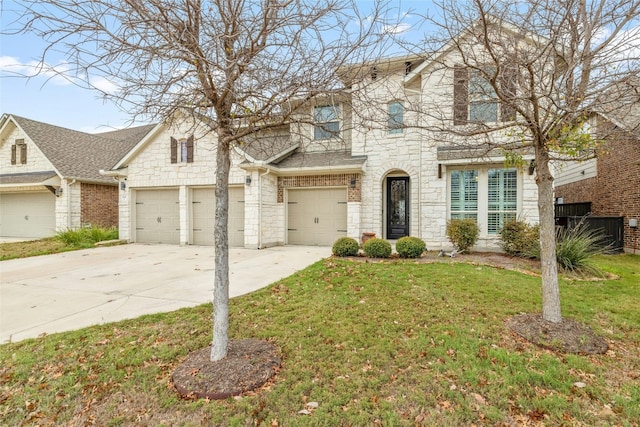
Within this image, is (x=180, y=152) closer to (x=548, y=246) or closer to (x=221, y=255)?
(x=221, y=255)

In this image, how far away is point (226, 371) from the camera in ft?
10.5

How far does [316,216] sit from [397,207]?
3.04 metres

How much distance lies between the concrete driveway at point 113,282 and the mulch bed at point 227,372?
194 cm

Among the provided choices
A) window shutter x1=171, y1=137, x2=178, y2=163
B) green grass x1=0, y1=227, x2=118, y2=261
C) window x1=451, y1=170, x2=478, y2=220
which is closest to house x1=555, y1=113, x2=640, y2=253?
window x1=451, y1=170, x2=478, y2=220

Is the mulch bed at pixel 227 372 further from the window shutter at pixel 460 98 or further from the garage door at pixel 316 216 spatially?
the garage door at pixel 316 216

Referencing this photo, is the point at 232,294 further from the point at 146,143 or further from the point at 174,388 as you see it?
the point at 146,143

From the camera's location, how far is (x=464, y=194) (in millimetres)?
10312

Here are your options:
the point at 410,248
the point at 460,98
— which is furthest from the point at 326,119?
the point at 410,248

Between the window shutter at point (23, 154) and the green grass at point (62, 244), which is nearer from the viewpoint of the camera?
the green grass at point (62, 244)

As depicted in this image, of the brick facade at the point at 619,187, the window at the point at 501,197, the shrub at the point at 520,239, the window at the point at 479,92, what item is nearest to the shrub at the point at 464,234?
the shrub at the point at 520,239

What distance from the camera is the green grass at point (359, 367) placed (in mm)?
2666

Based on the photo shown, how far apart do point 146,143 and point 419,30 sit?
12075mm

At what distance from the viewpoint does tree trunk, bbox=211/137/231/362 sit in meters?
3.35

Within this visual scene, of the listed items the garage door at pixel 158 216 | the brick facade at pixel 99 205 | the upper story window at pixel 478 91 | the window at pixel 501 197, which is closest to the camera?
the upper story window at pixel 478 91
